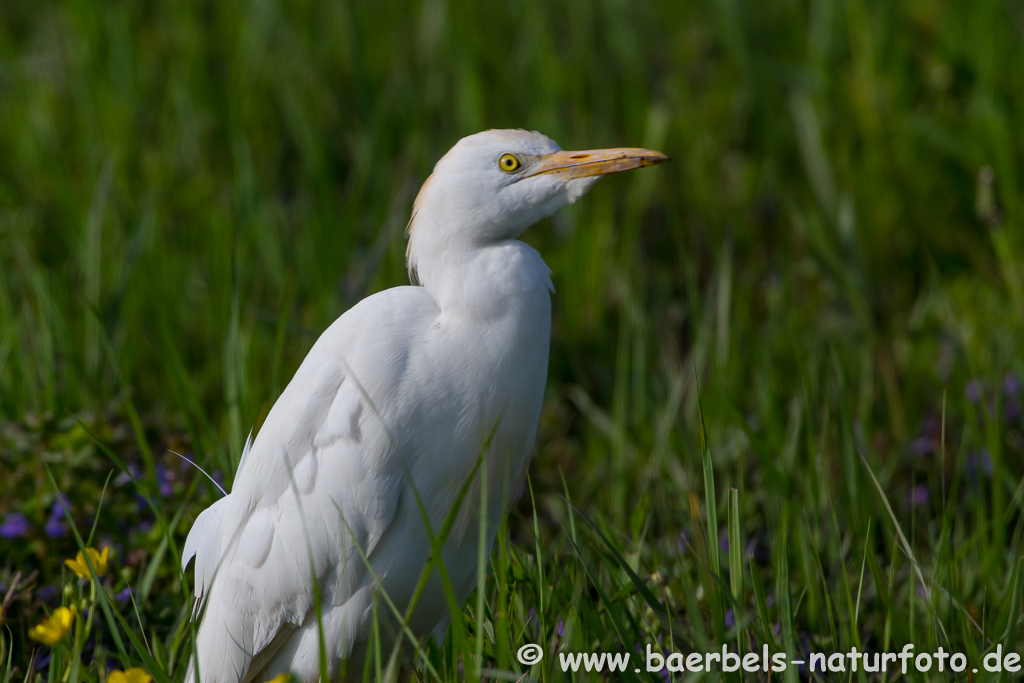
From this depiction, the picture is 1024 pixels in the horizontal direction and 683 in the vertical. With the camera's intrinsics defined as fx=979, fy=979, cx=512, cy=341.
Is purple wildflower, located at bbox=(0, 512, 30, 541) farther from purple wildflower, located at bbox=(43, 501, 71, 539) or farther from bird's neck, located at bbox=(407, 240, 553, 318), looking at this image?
bird's neck, located at bbox=(407, 240, 553, 318)

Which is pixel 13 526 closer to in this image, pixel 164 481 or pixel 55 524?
pixel 55 524

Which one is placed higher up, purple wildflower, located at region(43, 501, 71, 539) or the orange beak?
the orange beak

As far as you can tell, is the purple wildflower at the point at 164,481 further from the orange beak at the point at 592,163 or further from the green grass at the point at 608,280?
the orange beak at the point at 592,163

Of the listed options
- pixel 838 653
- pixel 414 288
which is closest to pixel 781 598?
pixel 838 653

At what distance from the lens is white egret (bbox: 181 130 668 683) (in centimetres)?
205

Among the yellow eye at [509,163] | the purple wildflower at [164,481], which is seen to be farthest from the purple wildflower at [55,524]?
the yellow eye at [509,163]

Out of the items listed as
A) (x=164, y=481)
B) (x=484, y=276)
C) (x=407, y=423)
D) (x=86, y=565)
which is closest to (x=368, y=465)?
(x=407, y=423)

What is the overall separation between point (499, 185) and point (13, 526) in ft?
5.03

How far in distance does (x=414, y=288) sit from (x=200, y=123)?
9.14 feet

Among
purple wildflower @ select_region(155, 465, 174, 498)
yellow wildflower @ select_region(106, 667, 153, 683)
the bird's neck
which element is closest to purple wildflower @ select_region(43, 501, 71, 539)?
purple wildflower @ select_region(155, 465, 174, 498)

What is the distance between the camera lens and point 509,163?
2.13 meters

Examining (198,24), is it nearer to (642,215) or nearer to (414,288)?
(642,215)

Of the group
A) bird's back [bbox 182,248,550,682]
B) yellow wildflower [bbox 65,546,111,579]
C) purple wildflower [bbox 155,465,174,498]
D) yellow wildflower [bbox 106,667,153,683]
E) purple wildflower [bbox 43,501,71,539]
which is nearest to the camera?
yellow wildflower [bbox 106,667,153,683]

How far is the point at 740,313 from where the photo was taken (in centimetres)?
379
